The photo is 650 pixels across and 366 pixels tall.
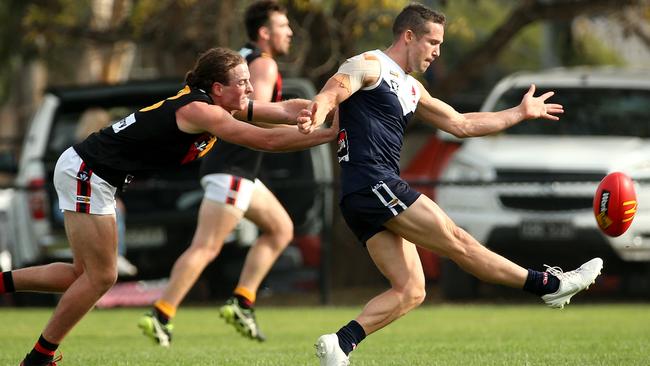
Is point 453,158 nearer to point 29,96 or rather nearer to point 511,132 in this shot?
point 511,132

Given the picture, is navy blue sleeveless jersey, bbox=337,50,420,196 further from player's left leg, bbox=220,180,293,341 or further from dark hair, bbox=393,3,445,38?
player's left leg, bbox=220,180,293,341

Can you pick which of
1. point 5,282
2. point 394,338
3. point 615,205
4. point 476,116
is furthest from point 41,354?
point 394,338

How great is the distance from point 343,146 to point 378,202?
357 mm

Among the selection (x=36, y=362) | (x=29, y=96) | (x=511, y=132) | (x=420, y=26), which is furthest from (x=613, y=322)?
(x=29, y=96)

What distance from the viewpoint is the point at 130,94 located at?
44.9 ft

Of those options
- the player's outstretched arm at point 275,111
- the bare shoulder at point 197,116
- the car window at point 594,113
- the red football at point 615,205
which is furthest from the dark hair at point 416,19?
the car window at point 594,113

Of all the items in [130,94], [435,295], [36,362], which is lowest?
[435,295]

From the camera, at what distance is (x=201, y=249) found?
9.69m

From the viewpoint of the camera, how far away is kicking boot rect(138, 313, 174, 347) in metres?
9.39

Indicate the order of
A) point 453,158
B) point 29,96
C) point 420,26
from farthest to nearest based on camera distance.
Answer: point 29,96 < point 453,158 < point 420,26

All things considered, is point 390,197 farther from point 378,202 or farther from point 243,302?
point 243,302

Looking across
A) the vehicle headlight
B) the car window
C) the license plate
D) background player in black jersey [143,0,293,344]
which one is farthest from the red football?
the car window

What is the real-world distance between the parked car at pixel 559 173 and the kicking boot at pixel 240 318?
4.19m

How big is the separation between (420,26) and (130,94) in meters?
6.81
